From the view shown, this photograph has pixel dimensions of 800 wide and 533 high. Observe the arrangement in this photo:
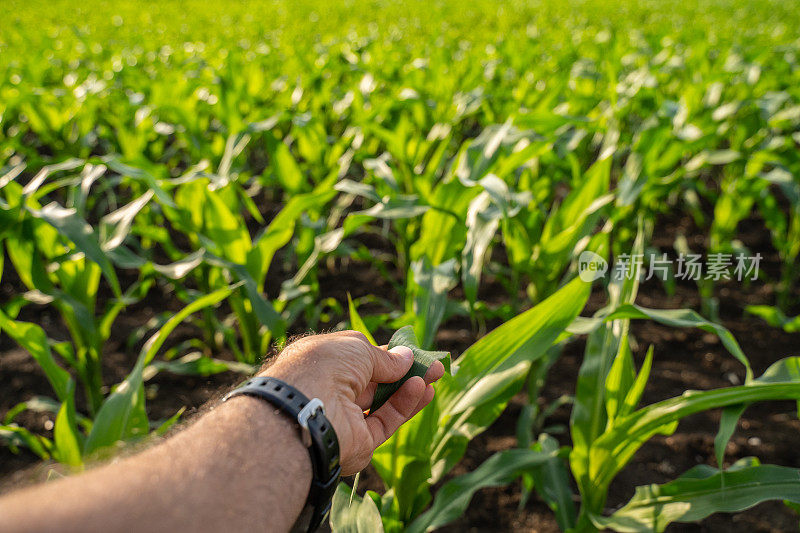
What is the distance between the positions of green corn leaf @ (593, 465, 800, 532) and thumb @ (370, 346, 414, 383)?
603 millimetres

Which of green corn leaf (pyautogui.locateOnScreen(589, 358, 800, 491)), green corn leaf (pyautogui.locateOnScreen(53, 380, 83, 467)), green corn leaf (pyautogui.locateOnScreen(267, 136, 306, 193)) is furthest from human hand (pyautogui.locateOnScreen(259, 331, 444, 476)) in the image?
green corn leaf (pyautogui.locateOnScreen(267, 136, 306, 193))

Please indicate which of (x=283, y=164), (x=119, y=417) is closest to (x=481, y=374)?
(x=119, y=417)

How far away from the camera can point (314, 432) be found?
0.82m

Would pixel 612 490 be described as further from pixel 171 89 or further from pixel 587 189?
pixel 171 89

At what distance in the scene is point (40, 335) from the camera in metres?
1.51

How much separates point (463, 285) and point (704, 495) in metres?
1.04

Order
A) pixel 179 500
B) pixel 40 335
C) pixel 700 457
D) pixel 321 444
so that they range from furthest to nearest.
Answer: pixel 700 457, pixel 40 335, pixel 321 444, pixel 179 500

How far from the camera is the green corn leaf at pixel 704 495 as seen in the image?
3.74 ft

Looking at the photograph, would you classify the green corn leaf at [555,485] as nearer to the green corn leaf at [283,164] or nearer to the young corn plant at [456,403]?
the young corn plant at [456,403]

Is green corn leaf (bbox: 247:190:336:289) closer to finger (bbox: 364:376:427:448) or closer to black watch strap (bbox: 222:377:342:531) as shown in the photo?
finger (bbox: 364:376:427:448)

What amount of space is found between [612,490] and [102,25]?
11.3 meters

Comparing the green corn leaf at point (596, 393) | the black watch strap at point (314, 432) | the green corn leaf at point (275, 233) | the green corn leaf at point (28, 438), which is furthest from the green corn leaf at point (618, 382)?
the green corn leaf at point (28, 438)

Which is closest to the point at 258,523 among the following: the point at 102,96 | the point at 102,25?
the point at 102,96

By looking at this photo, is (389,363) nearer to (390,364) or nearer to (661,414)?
(390,364)
